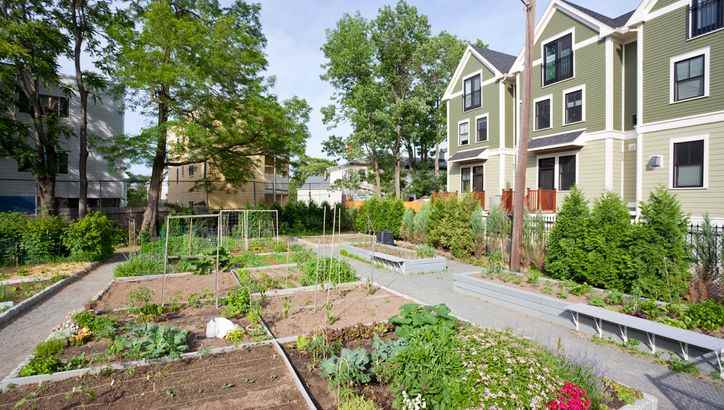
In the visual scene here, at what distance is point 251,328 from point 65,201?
25259 mm

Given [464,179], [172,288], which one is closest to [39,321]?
[172,288]

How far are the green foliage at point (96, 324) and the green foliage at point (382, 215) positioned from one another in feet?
44.9

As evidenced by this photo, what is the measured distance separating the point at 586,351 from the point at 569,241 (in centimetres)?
407

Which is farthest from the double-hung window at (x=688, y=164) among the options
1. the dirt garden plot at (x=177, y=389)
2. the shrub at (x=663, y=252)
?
the dirt garden plot at (x=177, y=389)

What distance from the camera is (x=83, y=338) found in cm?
502

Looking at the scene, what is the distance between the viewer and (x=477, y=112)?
22.8m

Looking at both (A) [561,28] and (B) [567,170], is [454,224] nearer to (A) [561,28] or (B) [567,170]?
(B) [567,170]

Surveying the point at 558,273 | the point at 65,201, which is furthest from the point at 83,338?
the point at 65,201

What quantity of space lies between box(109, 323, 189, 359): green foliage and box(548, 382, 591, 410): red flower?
4110 millimetres

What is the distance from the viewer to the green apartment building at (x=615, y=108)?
1234 centimetres

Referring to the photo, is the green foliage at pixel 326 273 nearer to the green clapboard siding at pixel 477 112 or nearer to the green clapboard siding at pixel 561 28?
the green clapboard siding at pixel 477 112

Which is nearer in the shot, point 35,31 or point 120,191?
point 35,31

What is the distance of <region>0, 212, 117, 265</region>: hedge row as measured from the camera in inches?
432

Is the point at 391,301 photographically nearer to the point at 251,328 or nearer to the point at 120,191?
the point at 251,328
